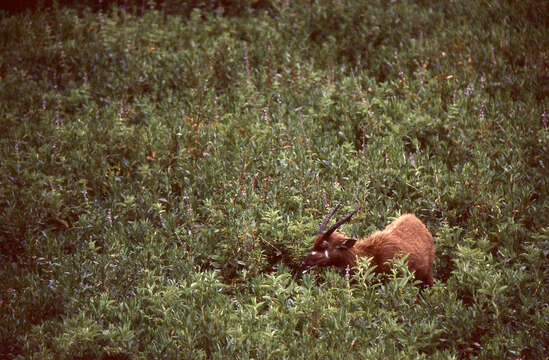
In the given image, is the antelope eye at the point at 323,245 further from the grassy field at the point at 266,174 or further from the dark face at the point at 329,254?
the grassy field at the point at 266,174

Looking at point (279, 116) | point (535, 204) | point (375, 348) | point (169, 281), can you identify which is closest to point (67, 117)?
point (279, 116)

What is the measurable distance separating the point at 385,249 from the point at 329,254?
73cm

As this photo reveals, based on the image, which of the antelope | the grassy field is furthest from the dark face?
the grassy field

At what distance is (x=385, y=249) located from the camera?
6965mm

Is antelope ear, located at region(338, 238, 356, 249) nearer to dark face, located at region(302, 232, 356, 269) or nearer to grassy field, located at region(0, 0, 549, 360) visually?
dark face, located at region(302, 232, 356, 269)

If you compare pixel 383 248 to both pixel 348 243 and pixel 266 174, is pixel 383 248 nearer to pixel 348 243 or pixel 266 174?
pixel 348 243

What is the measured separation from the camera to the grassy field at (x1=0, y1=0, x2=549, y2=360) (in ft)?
19.9

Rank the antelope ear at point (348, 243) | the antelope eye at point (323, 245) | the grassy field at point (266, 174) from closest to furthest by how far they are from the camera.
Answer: the grassy field at point (266, 174) < the antelope ear at point (348, 243) < the antelope eye at point (323, 245)

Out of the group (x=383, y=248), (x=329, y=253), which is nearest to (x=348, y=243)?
(x=329, y=253)

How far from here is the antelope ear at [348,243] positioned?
674cm

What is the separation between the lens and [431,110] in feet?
31.2

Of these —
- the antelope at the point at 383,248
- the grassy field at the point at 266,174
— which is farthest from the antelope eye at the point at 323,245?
the grassy field at the point at 266,174

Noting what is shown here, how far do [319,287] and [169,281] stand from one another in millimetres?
1889

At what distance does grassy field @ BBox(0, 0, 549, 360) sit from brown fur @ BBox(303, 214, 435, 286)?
285 millimetres
